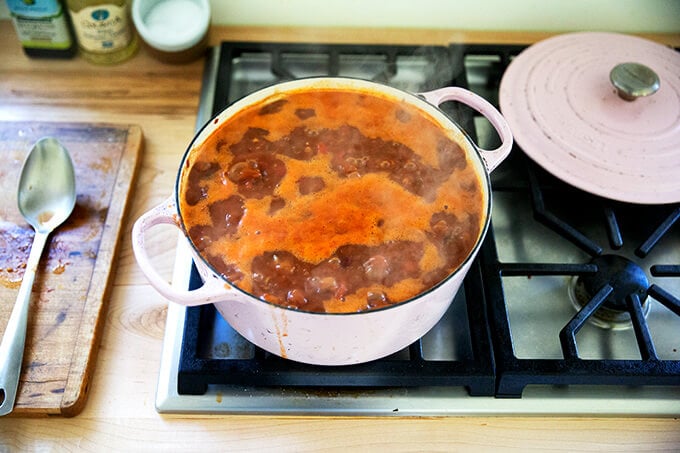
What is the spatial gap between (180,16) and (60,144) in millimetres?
328

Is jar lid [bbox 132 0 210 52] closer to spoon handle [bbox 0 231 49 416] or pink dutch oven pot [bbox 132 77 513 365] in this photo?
pink dutch oven pot [bbox 132 77 513 365]

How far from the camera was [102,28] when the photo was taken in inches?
44.9

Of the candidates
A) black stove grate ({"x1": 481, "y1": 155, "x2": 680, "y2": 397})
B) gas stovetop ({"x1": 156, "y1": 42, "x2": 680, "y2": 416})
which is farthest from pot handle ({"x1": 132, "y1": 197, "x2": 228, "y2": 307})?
black stove grate ({"x1": 481, "y1": 155, "x2": 680, "y2": 397})

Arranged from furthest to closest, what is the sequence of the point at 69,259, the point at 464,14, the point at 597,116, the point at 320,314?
1. the point at 464,14
2. the point at 597,116
3. the point at 69,259
4. the point at 320,314

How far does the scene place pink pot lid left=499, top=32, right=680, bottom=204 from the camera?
3.17ft

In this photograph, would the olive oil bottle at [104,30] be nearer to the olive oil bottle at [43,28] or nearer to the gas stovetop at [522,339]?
the olive oil bottle at [43,28]

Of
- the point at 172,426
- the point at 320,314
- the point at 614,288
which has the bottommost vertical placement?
the point at 172,426

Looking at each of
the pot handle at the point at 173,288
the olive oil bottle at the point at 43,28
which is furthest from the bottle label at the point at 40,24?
the pot handle at the point at 173,288

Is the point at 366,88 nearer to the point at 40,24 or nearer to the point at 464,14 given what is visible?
the point at 464,14

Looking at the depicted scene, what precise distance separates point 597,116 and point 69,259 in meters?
0.82

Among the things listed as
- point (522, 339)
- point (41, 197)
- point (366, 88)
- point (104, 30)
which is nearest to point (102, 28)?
point (104, 30)

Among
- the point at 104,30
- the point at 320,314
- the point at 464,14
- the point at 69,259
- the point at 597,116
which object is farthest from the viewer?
the point at 464,14

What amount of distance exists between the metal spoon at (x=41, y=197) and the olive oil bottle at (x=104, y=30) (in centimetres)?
24

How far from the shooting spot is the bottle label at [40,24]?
43.4 inches
